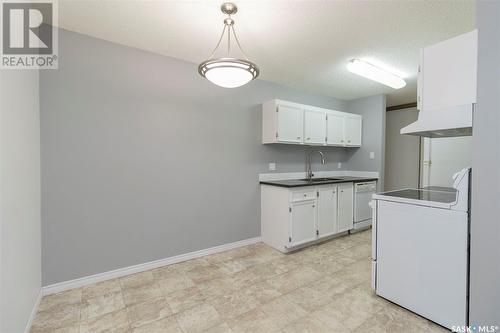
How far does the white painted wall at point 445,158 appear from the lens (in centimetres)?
326

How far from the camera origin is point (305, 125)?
11.0 feet

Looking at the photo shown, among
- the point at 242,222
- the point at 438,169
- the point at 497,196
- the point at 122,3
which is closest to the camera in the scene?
the point at 497,196

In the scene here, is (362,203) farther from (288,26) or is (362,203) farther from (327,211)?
(288,26)

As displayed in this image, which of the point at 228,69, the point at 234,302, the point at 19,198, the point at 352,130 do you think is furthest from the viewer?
the point at 352,130

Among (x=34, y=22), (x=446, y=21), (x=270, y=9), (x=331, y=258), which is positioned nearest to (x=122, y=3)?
(x=34, y=22)

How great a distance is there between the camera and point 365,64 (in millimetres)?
2727

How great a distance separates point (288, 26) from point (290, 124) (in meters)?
1.38

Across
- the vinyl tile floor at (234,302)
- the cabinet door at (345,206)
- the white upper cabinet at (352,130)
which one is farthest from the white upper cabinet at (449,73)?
the white upper cabinet at (352,130)

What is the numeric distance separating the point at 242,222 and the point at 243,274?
86 centimetres

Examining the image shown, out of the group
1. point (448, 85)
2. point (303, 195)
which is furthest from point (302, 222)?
point (448, 85)

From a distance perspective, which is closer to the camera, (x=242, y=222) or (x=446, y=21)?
(x=446, y=21)

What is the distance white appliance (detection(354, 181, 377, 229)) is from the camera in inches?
141

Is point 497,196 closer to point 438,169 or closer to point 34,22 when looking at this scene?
point 438,169

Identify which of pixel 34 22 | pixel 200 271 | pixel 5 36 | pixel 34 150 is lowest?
pixel 200 271
